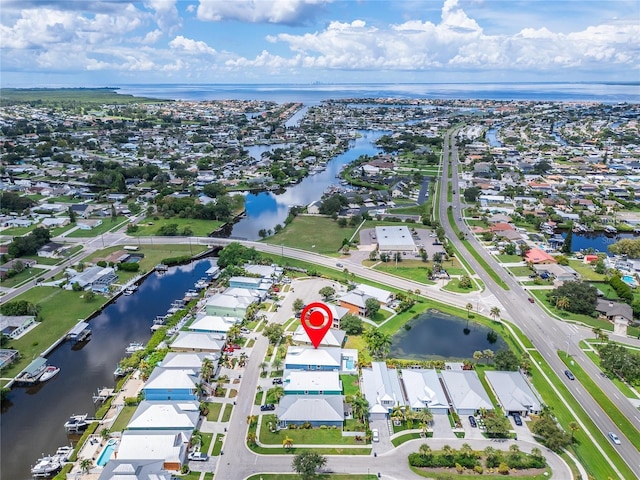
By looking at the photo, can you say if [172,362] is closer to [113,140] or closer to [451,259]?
[451,259]

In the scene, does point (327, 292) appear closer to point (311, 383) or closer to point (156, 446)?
point (311, 383)

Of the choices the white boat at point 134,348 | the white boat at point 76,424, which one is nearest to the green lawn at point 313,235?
the white boat at point 134,348

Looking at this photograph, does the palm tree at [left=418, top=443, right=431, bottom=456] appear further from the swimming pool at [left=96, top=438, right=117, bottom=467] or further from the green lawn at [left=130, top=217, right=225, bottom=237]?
the green lawn at [left=130, top=217, right=225, bottom=237]

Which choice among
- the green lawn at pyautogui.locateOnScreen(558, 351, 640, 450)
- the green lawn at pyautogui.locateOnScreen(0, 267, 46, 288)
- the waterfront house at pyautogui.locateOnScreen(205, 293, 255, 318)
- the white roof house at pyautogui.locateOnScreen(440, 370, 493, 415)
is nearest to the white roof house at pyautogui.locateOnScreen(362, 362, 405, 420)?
the white roof house at pyautogui.locateOnScreen(440, 370, 493, 415)

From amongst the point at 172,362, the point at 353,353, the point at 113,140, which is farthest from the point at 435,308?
the point at 113,140

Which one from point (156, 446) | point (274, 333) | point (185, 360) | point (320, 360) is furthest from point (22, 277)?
point (320, 360)

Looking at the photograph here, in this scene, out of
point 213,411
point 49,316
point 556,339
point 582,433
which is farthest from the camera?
point 49,316

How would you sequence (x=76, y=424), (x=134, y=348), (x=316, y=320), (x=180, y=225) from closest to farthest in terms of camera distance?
(x=76, y=424) → (x=134, y=348) → (x=316, y=320) → (x=180, y=225)

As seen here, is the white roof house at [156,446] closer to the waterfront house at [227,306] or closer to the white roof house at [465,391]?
the waterfront house at [227,306]
